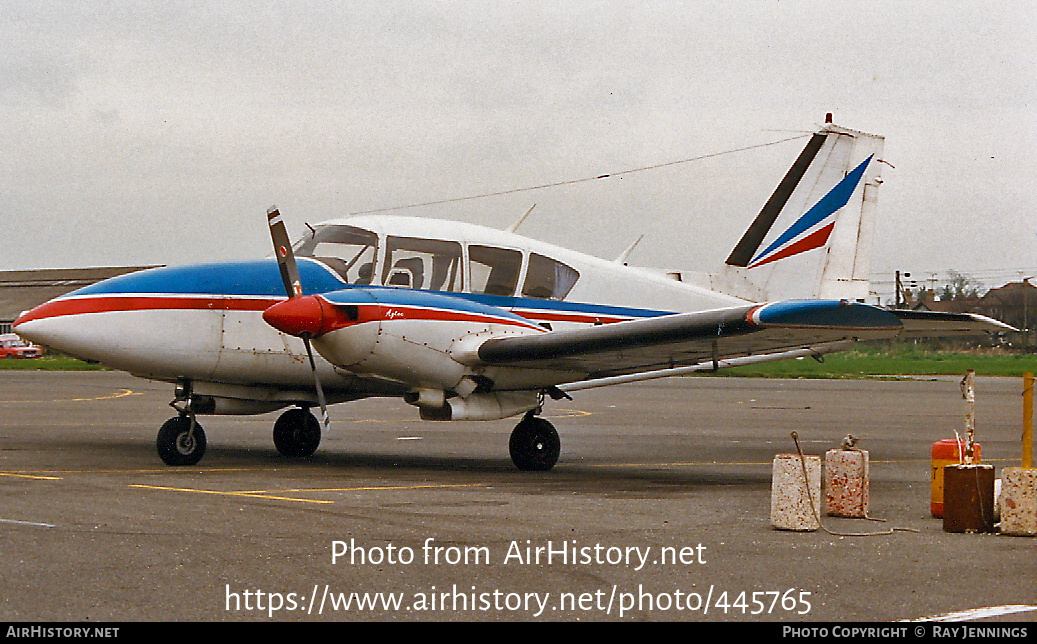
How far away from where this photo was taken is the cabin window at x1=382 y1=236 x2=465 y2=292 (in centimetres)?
1421

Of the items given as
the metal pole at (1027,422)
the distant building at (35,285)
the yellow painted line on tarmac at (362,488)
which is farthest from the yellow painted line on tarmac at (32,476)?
the distant building at (35,285)

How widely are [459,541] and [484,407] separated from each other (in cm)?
579

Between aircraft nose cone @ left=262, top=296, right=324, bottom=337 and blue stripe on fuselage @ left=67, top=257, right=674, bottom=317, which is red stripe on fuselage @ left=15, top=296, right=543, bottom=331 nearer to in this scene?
blue stripe on fuselage @ left=67, top=257, right=674, bottom=317

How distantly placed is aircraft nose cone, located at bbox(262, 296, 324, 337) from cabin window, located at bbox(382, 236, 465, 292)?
1.39m

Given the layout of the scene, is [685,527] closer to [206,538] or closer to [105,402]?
[206,538]

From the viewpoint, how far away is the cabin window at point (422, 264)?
1421cm

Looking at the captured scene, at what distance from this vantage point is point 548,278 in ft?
50.4

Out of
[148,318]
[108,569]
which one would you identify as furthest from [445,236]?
[108,569]

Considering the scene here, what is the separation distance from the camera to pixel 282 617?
20.2 ft

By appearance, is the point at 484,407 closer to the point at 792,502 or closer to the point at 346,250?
the point at 346,250

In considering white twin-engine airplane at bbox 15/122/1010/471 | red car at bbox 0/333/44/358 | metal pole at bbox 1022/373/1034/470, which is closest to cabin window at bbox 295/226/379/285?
white twin-engine airplane at bbox 15/122/1010/471

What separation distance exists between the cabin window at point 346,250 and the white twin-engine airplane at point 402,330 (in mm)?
17

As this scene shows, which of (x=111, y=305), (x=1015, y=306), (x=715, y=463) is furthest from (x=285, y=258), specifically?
(x=1015, y=306)

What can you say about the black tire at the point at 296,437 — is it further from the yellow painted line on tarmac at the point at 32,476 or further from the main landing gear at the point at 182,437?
the yellow painted line on tarmac at the point at 32,476
